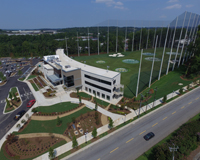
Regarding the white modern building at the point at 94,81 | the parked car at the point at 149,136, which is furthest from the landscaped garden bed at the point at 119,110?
the parked car at the point at 149,136

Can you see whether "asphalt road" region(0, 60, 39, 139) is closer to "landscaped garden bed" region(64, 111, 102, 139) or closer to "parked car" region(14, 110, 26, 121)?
"parked car" region(14, 110, 26, 121)

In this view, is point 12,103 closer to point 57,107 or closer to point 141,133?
point 57,107

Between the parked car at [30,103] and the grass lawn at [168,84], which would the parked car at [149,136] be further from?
the parked car at [30,103]

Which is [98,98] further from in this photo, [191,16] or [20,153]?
[191,16]

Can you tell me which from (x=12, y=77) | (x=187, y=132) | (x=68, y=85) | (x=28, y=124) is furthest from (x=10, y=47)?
(x=187, y=132)

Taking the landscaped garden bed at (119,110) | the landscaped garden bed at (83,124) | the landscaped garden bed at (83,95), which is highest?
the landscaped garden bed at (119,110)

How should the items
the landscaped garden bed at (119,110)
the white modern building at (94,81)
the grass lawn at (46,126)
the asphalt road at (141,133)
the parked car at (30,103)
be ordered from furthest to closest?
the white modern building at (94,81) < the parked car at (30,103) < the landscaped garden bed at (119,110) < the grass lawn at (46,126) < the asphalt road at (141,133)
